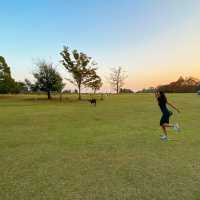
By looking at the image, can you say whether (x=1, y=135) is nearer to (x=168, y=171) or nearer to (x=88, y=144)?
(x=88, y=144)

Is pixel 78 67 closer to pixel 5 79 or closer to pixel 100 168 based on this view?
pixel 5 79

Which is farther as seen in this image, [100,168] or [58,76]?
[58,76]

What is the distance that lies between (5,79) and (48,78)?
950 cm

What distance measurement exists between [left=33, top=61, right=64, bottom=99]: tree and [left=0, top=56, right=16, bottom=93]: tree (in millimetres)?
5947

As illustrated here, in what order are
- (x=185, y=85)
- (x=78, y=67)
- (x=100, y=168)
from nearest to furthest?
(x=100, y=168), (x=78, y=67), (x=185, y=85)

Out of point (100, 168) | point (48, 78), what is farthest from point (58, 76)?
point (100, 168)

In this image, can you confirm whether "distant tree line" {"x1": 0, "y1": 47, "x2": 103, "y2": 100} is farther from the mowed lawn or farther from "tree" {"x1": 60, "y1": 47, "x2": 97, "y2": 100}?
the mowed lawn

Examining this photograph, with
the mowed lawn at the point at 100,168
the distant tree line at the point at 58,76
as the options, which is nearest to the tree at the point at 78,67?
the distant tree line at the point at 58,76

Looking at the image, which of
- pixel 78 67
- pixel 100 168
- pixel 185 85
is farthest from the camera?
pixel 185 85

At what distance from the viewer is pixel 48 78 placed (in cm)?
4378

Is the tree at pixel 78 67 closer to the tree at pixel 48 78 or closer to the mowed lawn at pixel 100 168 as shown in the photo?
the tree at pixel 48 78

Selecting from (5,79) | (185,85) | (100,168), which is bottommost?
(100,168)

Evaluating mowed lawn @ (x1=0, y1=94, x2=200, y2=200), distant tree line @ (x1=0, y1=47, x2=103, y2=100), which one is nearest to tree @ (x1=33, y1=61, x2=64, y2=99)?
distant tree line @ (x1=0, y1=47, x2=103, y2=100)

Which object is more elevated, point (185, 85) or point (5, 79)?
point (185, 85)
